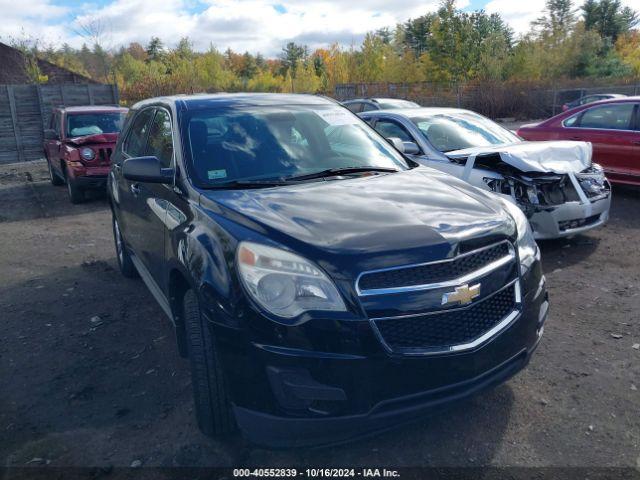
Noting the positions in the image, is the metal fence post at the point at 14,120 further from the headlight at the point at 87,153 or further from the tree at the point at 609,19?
the tree at the point at 609,19

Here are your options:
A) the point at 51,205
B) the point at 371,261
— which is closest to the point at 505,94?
the point at 51,205

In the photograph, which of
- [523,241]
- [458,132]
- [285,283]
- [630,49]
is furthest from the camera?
[630,49]

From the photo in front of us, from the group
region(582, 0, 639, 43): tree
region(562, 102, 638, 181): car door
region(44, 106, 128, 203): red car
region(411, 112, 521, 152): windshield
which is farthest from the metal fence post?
Result: region(582, 0, 639, 43): tree

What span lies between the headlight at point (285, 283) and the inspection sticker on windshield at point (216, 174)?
3.27 feet

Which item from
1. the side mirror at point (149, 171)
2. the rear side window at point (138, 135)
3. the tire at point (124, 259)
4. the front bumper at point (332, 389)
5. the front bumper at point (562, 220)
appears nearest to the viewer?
the front bumper at point (332, 389)

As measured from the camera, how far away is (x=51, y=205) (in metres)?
10.5

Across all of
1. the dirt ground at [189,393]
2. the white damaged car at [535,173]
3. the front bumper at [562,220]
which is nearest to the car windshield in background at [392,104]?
the white damaged car at [535,173]

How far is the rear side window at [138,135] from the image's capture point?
182 inches

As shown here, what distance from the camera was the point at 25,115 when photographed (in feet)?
62.4

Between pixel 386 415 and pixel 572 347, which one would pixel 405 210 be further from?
pixel 572 347

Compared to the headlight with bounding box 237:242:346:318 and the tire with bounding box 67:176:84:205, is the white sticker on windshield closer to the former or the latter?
the headlight with bounding box 237:242:346:318

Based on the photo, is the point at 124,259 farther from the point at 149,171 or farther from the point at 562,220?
the point at 562,220

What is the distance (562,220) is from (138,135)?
4431 millimetres

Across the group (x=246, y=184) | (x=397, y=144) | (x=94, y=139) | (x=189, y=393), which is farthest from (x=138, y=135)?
(x=94, y=139)
